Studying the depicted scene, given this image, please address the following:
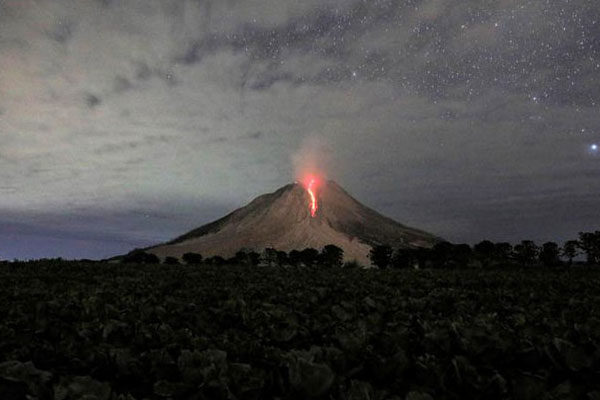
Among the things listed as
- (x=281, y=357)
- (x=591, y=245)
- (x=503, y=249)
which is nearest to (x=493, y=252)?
(x=503, y=249)

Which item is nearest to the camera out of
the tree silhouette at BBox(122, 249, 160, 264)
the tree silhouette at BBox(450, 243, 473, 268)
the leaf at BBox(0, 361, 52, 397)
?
the leaf at BBox(0, 361, 52, 397)

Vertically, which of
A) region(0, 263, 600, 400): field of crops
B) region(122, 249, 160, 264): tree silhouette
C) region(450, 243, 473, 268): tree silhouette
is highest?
region(122, 249, 160, 264): tree silhouette

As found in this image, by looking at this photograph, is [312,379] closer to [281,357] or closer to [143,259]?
[281,357]

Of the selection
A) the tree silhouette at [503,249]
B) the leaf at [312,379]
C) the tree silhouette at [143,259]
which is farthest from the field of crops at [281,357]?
the tree silhouette at [503,249]

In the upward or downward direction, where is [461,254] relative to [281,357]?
upward

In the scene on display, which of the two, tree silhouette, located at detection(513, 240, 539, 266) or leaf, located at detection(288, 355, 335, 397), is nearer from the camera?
leaf, located at detection(288, 355, 335, 397)

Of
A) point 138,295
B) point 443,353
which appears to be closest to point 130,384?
point 443,353

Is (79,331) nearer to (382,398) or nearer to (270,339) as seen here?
(270,339)

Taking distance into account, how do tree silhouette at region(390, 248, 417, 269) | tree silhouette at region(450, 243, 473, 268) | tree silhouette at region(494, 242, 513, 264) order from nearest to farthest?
tree silhouette at region(450, 243, 473, 268), tree silhouette at region(390, 248, 417, 269), tree silhouette at region(494, 242, 513, 264)

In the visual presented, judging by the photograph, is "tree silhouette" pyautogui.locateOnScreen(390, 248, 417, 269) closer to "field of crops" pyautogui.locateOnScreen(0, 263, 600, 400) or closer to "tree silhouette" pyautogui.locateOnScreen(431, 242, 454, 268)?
"tree silhouette" pyautogui.locateOnScreen(431, 242, 454, 268)

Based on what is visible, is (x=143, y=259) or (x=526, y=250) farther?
(x=526, y=250)

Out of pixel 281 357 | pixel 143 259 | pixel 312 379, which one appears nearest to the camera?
pixel 312 379

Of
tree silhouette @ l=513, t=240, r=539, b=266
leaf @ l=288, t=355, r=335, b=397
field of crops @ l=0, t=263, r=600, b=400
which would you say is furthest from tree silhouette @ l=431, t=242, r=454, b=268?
leaf @ l=288, t=355, r=335, b=397

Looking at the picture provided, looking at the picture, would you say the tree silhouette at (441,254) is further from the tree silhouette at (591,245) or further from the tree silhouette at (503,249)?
the tree silhouette at (591,245)
